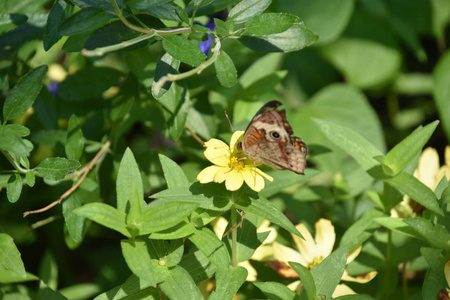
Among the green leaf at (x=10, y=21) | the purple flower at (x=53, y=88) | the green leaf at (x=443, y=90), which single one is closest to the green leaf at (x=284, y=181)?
the green leaf at (x=10, y=21)

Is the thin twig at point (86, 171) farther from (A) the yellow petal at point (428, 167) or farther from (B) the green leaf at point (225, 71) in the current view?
(A) the yellow petal at point (428, 167)

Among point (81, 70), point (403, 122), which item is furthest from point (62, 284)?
point (403, 122)

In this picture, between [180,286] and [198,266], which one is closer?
[180,286]

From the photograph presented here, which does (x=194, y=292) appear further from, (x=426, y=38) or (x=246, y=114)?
(x=426, y=38)

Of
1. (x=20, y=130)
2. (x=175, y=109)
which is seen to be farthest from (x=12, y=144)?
(x=175, y=109)

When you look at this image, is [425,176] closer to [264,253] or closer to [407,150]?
[407,150]

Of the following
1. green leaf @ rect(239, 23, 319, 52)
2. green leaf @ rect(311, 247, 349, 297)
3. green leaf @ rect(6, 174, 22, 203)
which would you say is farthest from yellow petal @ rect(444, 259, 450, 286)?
green leaf @ rect(6, 174, 22, 203)
